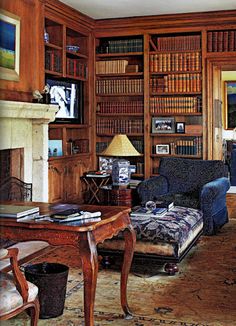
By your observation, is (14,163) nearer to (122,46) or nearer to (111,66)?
(111,66)

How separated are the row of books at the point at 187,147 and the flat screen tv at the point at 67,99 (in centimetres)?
140

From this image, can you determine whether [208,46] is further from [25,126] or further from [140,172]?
[25,126]

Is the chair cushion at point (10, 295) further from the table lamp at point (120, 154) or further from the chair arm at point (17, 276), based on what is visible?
the table lamp at point (120, 154)

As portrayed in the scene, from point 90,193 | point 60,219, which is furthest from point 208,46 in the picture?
Result: point 60,219

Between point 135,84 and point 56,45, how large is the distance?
1.38 metres

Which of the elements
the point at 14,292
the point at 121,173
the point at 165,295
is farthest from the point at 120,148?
the point at 14,292

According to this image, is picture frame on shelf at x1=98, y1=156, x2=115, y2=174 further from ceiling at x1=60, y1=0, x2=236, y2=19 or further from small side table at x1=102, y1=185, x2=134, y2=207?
ceiling at x1=60, y1=0, x2=236, y2=19

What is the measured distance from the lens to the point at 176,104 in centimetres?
689

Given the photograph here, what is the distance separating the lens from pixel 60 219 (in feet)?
8.69

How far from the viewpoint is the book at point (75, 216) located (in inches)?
104

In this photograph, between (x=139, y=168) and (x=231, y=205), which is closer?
(x=139, y=168)

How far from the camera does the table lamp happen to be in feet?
18.4

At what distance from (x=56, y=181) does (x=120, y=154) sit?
101 centimetres

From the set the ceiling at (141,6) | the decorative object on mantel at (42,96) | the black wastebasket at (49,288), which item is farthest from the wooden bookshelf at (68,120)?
the black wastebasket at (49,288)
